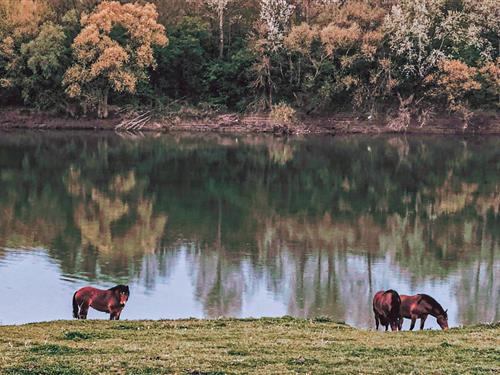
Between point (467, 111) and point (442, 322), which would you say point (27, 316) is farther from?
point (467, 111)

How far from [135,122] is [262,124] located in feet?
37.5

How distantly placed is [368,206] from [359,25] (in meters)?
41.3

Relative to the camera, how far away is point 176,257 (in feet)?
90.0

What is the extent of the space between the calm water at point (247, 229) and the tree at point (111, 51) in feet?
42.2

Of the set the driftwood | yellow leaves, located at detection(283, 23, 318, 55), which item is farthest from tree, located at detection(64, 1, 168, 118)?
yellow leaves, located at detection(283, 23, 318, 55)

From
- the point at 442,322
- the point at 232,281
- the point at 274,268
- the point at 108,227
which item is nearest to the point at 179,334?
the point at 442,322

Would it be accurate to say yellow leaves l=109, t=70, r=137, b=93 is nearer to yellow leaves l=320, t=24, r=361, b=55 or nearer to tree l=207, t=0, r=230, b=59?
tree l=207, t=0, r=230, b=59

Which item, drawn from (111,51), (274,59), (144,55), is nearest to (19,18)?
(111,51)

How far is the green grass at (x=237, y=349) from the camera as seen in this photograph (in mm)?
12438

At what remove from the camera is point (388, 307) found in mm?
17828

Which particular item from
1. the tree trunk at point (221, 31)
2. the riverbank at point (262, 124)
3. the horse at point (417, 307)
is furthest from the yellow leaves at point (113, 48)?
the horse at point (417, 307)

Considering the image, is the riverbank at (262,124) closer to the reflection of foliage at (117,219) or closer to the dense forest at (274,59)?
the dense forest at (274,59)

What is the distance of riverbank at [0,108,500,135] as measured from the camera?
76312 mm

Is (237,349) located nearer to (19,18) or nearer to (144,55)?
(144,55)
